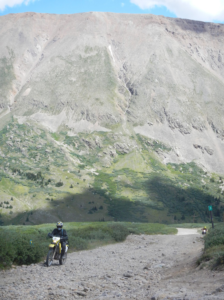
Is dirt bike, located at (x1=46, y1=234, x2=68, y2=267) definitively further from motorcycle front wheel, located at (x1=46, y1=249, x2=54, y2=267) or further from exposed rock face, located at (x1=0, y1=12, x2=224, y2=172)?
exposed rock face, located at (x1=0, y1=12, x2=224, y2=172)

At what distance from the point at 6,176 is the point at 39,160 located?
1566 cm

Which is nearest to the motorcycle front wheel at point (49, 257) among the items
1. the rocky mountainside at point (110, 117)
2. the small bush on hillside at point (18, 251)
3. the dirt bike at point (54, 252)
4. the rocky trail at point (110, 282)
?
the dirt bike at point (54, 252)

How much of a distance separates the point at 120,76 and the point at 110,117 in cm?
3044

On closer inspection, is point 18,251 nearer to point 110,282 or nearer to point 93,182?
point 110,282

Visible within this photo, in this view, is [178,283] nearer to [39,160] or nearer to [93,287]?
[93,287]

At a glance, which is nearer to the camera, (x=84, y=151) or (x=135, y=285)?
(x=135, y=285)

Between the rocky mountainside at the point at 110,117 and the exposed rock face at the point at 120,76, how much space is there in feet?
1.74

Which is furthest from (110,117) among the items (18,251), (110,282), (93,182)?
(110,282)

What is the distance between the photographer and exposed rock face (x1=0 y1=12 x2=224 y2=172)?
129500 millimetres

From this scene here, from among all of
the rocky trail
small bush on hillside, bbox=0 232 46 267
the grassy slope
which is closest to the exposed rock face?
the grassy slope

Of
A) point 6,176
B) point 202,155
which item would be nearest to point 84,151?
point 6,176

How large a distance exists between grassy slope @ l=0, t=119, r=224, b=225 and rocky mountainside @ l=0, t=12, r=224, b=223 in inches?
14.8

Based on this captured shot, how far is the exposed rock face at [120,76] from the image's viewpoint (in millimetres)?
129500

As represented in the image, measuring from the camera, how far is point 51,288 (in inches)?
399
